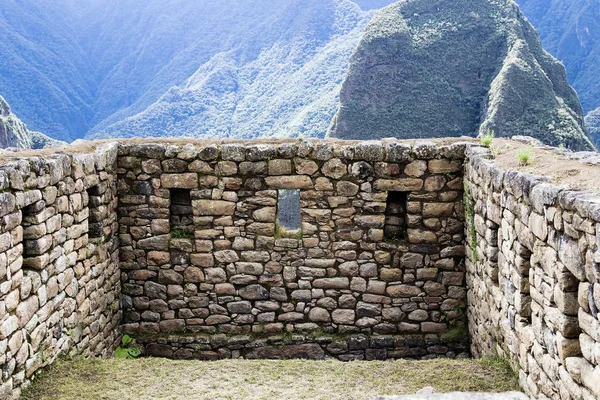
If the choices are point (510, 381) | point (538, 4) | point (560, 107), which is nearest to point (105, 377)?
point (510, 381)

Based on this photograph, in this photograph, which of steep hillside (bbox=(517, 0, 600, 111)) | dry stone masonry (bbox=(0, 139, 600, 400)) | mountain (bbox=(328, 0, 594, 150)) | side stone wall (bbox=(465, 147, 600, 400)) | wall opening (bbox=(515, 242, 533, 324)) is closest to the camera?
side stone wall (bbox=(465, 147, 600, 400))

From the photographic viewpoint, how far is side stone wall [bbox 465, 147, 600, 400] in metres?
4.46

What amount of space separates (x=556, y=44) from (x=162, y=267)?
278ft

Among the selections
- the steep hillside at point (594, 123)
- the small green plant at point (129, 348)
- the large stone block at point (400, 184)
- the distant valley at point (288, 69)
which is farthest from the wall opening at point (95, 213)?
the steep hillside at point (594, 123)

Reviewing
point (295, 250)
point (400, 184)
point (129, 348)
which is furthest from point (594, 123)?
point (129, 348)

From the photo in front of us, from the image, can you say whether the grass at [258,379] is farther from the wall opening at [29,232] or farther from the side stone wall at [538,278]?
the wall opening at [29,232]

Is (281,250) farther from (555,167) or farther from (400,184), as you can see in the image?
(555,167)

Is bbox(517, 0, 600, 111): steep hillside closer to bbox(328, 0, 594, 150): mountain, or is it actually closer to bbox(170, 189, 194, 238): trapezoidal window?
bbox(328, 0, 594, 150): mountain

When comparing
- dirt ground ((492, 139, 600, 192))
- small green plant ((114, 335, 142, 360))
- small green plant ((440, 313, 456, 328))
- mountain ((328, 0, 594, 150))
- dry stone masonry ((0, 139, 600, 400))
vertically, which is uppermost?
mountain ((328, 0, 594, 150))

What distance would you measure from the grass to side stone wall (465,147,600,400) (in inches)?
19.2

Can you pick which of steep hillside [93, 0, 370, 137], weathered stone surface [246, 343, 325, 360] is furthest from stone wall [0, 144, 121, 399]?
steep hillside [93, 0, 370, 137]

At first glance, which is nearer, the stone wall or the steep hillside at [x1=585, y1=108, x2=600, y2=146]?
the stone wall

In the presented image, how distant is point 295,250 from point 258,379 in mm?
2385

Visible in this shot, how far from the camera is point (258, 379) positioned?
6.70 meters
